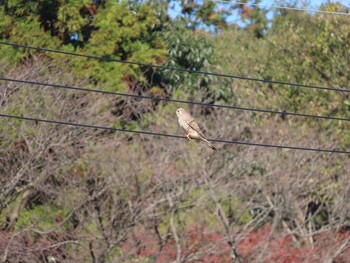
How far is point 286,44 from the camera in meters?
24.1

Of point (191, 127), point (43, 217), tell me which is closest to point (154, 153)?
point (43, 217)

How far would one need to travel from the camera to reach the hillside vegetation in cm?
1756

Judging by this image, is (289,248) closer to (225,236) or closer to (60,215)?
(225,236)

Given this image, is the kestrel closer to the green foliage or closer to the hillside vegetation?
the hillside vegetation

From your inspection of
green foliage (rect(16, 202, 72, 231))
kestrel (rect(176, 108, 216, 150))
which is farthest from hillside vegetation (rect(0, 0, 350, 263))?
kestrel (rect(176, 108, 216, 150))

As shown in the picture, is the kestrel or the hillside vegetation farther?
the hillside vegetation

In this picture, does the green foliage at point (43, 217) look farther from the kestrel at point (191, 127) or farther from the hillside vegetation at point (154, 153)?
the kestrel at point (191, 127)

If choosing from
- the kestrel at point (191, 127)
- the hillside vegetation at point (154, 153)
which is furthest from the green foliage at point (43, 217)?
the kestrel at point (191, 127)

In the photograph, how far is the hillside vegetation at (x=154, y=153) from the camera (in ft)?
57.6

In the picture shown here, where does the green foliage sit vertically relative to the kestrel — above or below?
below

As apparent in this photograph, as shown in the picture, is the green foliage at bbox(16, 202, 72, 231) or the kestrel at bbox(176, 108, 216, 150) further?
the green foliage at bbox(16, 202, 72, 231)

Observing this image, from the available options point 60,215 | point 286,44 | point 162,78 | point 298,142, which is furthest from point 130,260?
point 286,44

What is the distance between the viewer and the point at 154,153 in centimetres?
1920

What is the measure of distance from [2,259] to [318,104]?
9316 mm
